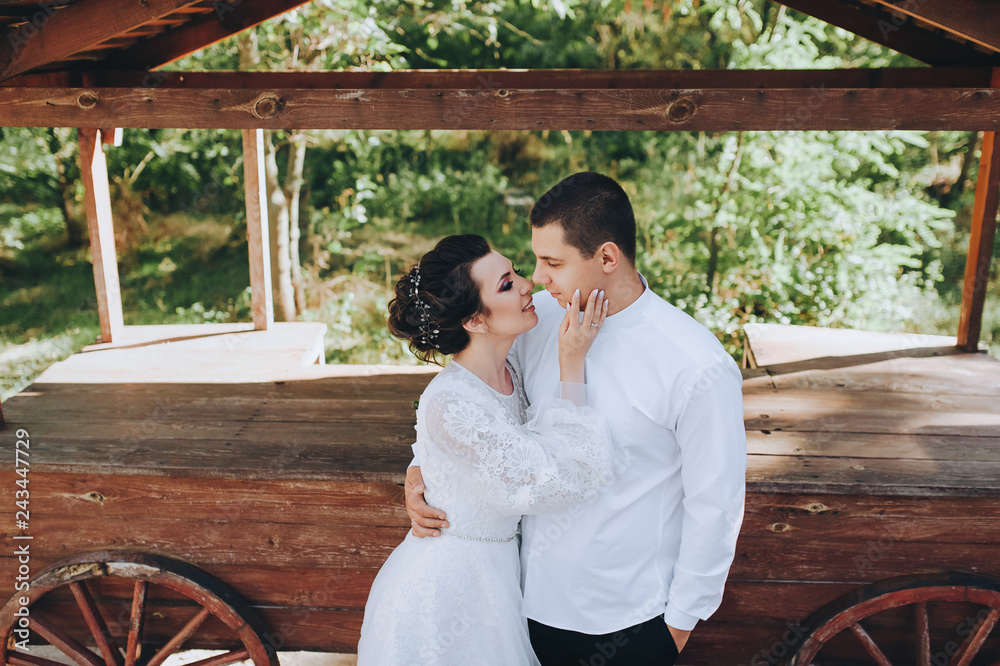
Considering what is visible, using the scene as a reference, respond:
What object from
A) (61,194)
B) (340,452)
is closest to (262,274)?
(340,452)

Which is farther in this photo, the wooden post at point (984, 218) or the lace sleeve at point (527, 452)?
the wooden post at point (984, 218)

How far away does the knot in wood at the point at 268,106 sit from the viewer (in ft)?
8.67

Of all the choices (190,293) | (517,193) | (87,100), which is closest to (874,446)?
(87,100)

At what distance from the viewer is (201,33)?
12.1ft

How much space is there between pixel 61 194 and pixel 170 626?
9.21 meters

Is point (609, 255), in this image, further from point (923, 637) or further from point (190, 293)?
point (190, 293)

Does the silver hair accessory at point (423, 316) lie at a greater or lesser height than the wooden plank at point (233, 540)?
greater

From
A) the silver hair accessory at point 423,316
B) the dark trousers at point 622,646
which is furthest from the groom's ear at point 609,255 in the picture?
the dark trousers at point 622,646

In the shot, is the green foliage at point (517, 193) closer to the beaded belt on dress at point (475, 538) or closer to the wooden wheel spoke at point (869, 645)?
the wooden wheel spoke at point (869, 645)

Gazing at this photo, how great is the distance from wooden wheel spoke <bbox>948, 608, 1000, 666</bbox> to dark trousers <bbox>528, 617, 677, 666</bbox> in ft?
4.65

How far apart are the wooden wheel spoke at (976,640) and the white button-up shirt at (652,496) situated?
1482 millimetres

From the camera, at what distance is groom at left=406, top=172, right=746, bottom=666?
1.96 metres

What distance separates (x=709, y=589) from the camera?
2.00 meters

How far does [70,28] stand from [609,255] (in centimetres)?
201
